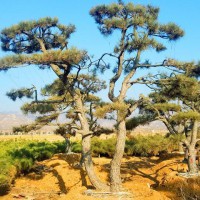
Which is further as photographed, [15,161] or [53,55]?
[15,161]

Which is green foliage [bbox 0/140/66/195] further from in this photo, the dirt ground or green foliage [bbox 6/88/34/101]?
green foliage [bbox 6/88/34/101]

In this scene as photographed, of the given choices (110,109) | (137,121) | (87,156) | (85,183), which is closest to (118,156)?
(87,156)

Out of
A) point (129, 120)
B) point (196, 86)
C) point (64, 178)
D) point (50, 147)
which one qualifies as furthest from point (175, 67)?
point (50, 147)

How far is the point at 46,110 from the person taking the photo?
1502 centimetres

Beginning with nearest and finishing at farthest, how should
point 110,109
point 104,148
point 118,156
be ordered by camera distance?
point 110,109
point 118,156
point 104,148

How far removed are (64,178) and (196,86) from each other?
20.5ft

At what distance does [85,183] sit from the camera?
42.0 ft

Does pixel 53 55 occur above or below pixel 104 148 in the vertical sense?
above

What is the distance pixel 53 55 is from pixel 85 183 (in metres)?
5.21

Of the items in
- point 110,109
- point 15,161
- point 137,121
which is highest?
point 110,109

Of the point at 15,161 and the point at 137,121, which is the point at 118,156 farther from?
the point at 15,161

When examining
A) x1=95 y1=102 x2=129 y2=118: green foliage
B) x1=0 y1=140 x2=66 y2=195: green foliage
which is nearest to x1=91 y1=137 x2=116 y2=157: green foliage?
x1=0 y1=140 x2=66 y2=195: green foliage

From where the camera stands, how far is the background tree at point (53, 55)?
9.23m

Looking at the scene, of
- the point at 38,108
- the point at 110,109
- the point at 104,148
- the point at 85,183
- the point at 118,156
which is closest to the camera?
the point at 110,109
